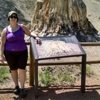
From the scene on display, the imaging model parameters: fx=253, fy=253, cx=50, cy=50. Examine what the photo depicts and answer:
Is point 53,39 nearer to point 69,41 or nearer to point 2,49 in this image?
point 69,41

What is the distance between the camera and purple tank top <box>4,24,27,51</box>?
171 inches

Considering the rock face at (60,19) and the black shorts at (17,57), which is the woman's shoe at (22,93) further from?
the rock face at (60,19)

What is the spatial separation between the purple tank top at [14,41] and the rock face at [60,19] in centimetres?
505

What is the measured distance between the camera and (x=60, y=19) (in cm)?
955

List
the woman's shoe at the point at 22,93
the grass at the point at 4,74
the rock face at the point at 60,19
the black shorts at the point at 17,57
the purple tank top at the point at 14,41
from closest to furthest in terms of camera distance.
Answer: the purple tank top at the point at 14,41 < the black shorts at the point at 17,57 < the woman's shoe at the point at 22,93 < the grass at the point at 4,74 < the rock face at the point at 60,19

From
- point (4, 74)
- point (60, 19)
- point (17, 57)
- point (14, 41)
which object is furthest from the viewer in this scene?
point (60, 19)

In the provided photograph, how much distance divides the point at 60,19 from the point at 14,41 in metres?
Result: 5.36

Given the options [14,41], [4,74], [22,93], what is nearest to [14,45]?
[14,41]

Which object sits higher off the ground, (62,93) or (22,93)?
(22,93)

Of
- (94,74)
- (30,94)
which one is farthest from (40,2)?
(30,94)

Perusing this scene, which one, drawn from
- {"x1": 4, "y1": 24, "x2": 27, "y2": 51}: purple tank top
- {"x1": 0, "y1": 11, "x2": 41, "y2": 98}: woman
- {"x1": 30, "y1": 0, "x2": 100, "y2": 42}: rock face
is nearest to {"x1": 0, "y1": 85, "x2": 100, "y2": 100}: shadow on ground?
{"x1": 0, "y1": 11, "x2": 41, "y2": 98}: woman

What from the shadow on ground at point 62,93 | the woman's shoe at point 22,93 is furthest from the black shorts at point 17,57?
the shadow on ground at point 62,93

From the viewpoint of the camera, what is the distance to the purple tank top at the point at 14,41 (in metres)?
4.35

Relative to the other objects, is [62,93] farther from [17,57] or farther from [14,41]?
[14,41]
